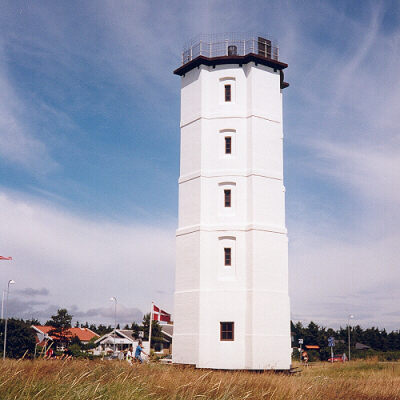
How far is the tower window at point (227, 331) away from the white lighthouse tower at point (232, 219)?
0.06 m

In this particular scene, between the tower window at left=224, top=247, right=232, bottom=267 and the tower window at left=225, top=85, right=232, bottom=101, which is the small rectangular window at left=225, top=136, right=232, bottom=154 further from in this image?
the tower window at left=224, top=247, right=232, bottom=267

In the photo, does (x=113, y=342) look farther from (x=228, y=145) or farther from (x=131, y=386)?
(x=131, y=386)

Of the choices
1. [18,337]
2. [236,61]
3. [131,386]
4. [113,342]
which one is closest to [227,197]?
[236,61]

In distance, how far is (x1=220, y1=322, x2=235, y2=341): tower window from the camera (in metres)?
31.0

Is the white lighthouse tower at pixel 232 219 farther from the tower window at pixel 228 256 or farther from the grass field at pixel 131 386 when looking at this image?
the grass field at pixel 131 386

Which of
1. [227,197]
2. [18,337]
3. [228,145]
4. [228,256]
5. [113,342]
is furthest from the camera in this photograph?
[113,342]

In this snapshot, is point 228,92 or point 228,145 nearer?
point 228,145

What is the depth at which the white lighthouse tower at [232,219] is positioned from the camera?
30.9 meters

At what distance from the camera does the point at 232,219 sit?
3256 centimetres

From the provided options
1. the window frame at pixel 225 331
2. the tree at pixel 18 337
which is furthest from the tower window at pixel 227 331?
the tree at pixel 18 337

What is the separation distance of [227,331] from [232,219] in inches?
274

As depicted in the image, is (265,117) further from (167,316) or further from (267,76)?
(167,316)

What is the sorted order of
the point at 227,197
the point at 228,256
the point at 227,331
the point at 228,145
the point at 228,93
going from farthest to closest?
the point at 228,93
the point at 228,145
the point at 227,197
the point at 228,256
the point at 227,331

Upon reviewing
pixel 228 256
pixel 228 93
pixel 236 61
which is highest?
pixel 236 61
